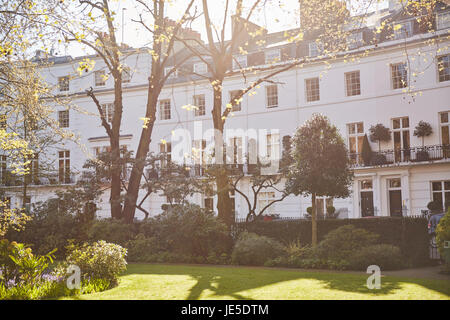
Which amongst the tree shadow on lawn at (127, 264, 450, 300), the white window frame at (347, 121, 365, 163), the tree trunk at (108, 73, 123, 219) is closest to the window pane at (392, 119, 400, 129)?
the white window frame at (347, 121, 365, 163)

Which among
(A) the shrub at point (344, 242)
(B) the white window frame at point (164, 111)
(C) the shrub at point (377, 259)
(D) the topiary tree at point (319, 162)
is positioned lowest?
(C) the shrub at point (377, 259)

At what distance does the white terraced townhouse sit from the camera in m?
29.5

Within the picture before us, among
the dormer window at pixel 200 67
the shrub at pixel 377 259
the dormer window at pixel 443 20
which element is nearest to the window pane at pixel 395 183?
the dormer window at pixel 443 20

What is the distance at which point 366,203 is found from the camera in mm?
31500

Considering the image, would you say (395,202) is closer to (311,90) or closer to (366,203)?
(366,203)

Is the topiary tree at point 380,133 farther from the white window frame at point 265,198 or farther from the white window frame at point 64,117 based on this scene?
the white window frame at point 64,117

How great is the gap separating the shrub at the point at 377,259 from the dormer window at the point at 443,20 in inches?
803

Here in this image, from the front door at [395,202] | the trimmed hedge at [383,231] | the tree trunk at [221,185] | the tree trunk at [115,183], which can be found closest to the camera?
the trimmed hedge at [383,231]

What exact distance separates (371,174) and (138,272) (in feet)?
71.8

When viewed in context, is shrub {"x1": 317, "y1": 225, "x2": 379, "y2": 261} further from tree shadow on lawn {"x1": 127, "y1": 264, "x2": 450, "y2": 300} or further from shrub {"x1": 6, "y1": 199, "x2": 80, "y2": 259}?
shrub {"x1": 6, "y1": 199, "x2": 80, "y2": 259}

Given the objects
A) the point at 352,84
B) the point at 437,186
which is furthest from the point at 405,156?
the point at 352,84

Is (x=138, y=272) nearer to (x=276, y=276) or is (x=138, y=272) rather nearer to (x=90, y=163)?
(x=276, y=276)

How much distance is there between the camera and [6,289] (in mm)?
8820

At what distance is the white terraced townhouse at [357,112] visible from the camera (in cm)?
2955
